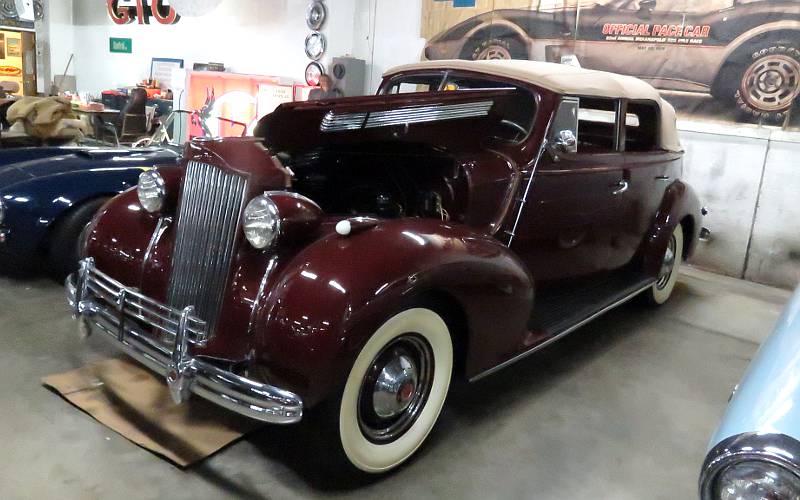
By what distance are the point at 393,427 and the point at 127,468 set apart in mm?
949

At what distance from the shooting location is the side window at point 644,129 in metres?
4.23

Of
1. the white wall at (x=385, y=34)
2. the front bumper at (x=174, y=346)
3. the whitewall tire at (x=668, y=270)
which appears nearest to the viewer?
the front bumper at (x=174, y=346)

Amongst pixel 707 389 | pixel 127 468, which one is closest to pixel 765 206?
pixel 707 389

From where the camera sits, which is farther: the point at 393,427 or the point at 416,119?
the point at 416,119

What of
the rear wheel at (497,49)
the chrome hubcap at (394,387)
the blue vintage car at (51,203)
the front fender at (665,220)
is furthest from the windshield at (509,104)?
the rear wheel at (497,49)

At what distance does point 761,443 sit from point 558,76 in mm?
2454

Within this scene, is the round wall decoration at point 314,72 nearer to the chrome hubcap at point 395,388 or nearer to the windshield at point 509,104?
the windshield at point 509,104

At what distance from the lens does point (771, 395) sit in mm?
1308

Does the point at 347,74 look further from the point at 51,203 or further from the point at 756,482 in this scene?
the point at 756,482

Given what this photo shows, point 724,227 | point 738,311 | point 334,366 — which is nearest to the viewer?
point 334,366

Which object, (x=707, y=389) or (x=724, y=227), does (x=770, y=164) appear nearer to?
(x=724, y=227)

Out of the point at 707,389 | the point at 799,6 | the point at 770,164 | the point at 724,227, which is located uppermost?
the point at 799,6

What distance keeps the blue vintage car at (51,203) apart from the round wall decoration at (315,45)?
4955 mm

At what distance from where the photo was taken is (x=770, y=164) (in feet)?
18.2
